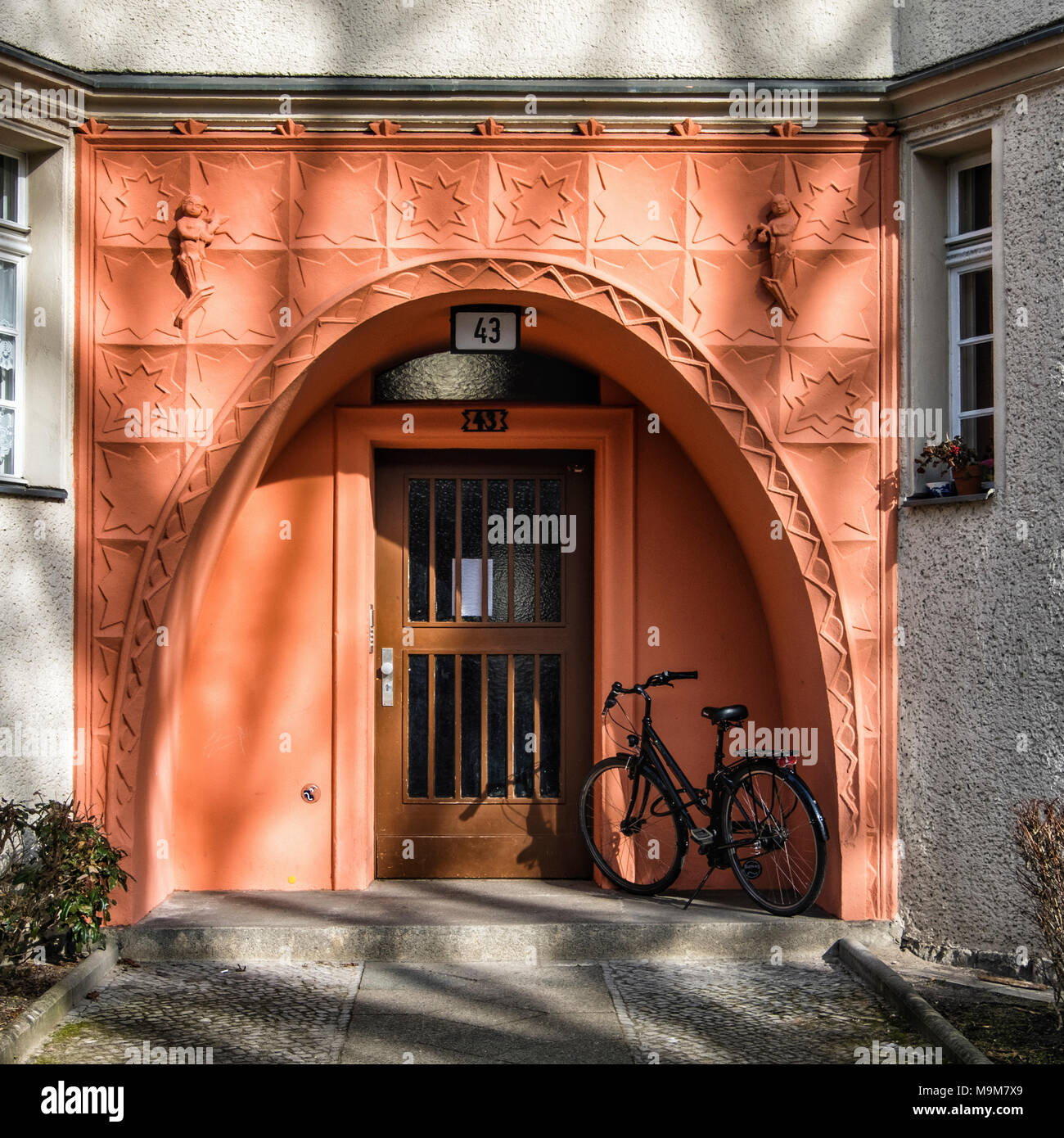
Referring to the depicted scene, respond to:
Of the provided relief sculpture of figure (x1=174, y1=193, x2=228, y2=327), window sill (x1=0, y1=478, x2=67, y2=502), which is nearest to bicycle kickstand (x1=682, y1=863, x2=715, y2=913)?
window sill (x1=0, y1=478, x2=67, y2=502)

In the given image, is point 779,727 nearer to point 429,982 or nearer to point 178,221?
point 429,982

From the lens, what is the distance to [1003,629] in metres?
5.76

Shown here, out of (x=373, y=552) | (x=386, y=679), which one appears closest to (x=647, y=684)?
(x=386, y=679)

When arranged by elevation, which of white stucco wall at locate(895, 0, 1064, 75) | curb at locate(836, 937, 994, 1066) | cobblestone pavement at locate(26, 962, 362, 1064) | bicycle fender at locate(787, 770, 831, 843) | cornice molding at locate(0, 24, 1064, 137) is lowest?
cobblestone pavement at locate(26, 962, 362, 1064)

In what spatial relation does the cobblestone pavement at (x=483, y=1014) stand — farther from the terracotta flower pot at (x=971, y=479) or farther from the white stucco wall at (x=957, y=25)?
the white stucco wall at (x=957, y=25)

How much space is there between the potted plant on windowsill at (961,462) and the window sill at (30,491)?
4.39 metres

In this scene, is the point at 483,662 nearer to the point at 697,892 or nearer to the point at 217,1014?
the point at 697,892

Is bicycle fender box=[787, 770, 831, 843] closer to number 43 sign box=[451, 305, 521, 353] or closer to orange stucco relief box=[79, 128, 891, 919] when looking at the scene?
orange stucco relief box=[79, 128, 891, 919]

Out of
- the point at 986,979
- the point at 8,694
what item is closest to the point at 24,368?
the point at 8,694

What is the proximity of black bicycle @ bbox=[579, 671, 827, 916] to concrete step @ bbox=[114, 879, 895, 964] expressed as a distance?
211 mm

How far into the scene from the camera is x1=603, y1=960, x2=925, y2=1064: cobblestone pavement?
15.5 feet

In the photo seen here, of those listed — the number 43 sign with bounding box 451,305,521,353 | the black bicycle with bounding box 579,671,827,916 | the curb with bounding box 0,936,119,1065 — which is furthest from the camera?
the number 43 sign with bounding box 451,305,521,353

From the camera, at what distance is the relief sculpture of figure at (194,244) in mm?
6066

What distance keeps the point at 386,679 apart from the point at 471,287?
236 cm
